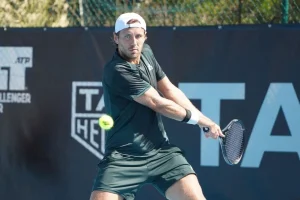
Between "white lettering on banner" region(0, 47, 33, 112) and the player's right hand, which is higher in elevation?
"white lettering on banner" region(0, 47, 33, 112)

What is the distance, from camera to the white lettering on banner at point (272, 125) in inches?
247

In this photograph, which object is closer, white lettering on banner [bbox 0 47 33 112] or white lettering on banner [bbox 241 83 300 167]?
white lettering on banner [bbox 241 83 300 167]

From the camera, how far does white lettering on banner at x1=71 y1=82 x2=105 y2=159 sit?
671cm

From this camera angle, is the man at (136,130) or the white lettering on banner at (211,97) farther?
the white lettering on banner at (211,97)

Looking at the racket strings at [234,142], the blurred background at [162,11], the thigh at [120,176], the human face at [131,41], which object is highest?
the blurred background at [162,11]

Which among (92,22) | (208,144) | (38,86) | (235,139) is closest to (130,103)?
(235,139)

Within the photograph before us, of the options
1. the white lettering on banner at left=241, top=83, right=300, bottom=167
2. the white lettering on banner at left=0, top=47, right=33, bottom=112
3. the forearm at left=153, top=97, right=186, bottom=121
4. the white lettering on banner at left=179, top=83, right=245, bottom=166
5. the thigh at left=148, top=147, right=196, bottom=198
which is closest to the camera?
the forearm at left=153, top=97, right=186, bottom=121

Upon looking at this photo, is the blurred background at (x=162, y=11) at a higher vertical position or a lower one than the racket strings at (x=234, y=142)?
higher

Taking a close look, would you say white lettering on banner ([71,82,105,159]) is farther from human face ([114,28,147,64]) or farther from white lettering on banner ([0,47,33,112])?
human face ([114,28,147,64])

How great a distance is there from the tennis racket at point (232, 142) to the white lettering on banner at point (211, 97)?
3.90 ft

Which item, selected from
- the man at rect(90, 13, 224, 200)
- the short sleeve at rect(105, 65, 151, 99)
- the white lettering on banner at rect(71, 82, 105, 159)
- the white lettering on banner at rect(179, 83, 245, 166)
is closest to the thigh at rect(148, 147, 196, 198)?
the man at rect(90, 13, 224, 200)

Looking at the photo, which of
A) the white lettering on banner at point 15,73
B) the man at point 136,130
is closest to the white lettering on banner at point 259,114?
the man at point 136,130

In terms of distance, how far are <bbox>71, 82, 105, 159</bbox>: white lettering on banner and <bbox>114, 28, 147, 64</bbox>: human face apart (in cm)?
174

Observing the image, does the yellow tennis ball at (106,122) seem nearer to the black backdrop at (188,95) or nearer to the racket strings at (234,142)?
the racket strings at (234,142)
